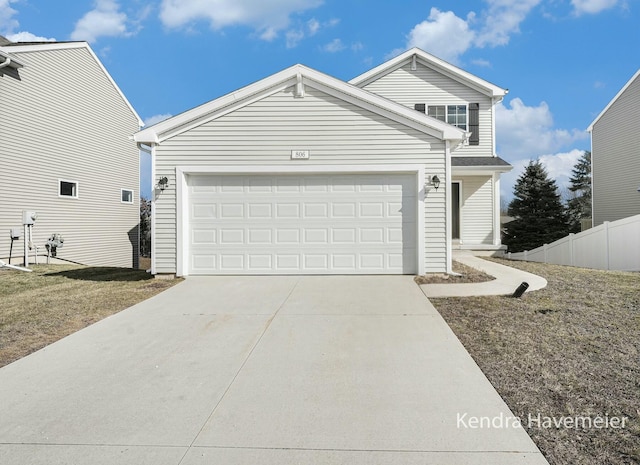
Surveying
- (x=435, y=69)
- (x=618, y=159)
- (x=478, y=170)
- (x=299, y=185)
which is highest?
(x=435, y=69)

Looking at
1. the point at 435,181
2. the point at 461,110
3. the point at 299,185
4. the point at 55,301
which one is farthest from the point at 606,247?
the point at 55,301

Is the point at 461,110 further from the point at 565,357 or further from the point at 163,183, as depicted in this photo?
the point at 565,357

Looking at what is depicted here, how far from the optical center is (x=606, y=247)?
12.0 metres

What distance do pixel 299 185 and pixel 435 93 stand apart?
893cm

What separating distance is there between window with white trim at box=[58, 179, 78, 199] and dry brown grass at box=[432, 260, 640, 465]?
14.0m

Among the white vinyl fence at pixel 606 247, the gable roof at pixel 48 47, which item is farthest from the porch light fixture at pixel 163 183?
the white vinyl fence at pixel 606 247

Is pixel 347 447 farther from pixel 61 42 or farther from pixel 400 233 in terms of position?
pixel 61 42

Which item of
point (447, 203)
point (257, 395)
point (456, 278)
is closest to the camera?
point (257, 395)

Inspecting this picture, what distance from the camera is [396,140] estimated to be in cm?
849

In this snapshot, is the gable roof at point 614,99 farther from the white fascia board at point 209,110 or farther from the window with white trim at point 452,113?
the white fascia board at point 209,110

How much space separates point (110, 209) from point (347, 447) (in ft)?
56.8

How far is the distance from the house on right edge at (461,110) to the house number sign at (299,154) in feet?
24.0

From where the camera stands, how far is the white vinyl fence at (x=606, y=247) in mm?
11133

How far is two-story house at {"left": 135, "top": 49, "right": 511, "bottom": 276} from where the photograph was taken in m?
8.49
